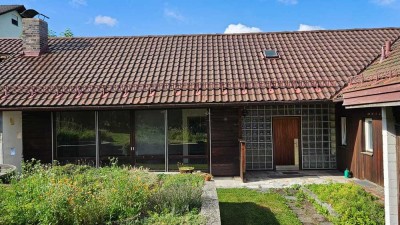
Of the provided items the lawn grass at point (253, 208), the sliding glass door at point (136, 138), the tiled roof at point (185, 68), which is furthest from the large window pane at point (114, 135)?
the lawn grass at point (253, 208)

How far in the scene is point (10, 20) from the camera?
31609 millimetres

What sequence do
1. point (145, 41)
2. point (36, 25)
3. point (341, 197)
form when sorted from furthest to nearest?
point (145, 41) → point (36, 25) → point (341, 197)

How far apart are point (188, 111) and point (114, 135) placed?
2.59 metres

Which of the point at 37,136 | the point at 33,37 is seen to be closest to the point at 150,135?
the point at 37,136

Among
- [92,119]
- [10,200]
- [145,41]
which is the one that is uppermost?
[145,41]

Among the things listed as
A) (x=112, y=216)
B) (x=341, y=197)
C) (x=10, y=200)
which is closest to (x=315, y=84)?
(x=341, y=197)

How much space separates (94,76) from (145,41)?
13.4ft

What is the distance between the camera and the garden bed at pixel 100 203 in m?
5.07

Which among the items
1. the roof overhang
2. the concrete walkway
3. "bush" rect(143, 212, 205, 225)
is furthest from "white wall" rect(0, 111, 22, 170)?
the roof overhang

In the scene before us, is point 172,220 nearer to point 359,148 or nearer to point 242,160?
point 242,160

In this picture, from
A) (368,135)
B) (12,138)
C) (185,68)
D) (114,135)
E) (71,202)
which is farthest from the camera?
(185,68)

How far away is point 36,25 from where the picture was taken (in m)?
15.6

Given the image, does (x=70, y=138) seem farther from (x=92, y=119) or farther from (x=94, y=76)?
(x=94, y=76)

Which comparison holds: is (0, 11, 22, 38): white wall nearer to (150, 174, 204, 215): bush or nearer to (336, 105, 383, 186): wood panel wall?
(336, 105, 383, 186): wood panel wall
